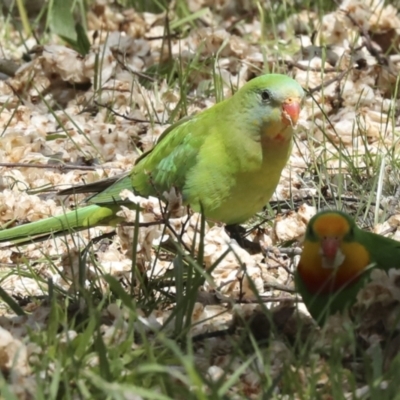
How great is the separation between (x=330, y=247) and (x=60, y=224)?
50.7 inches

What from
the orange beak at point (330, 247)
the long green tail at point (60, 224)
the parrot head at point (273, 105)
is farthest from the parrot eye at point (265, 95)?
the orange beak at point (330, 247)

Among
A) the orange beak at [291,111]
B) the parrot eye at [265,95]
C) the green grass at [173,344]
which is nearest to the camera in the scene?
the green grass at [173,344]

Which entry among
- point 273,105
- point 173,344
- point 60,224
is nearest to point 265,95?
point 273,105

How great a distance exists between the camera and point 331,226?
8.37 ft

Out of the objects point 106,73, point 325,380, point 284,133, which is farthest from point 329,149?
point 325,380

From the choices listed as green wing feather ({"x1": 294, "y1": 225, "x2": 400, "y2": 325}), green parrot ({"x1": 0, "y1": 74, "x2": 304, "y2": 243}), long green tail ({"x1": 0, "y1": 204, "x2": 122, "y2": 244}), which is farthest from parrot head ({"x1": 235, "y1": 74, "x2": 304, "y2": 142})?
green wing feather ({"x1": 294, "y1": 225, "x2": 400, "y2": 325})

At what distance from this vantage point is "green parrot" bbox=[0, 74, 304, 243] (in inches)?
131

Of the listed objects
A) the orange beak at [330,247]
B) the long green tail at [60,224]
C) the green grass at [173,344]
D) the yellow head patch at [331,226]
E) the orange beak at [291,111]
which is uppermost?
the orange beak at [291,111]

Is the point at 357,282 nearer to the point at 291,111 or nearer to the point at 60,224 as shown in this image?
the point at 291,111

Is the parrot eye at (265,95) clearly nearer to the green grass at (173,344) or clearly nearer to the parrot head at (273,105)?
the parrot head at (273,105)

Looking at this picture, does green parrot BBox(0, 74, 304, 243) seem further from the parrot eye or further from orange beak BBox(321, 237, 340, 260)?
orange beak BBox(321, 237, 340, 260)

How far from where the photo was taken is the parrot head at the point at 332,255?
252cm

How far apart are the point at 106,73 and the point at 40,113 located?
402 mm

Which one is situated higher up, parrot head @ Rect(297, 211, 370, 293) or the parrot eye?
the parrot eye
